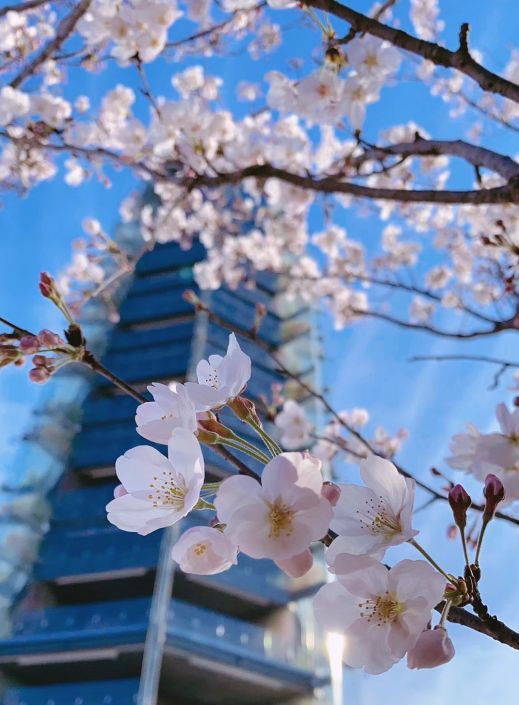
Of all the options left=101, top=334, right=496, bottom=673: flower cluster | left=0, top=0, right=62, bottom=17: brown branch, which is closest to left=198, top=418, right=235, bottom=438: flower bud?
left=101, top=334, right=496, bottom=673: flower cluster

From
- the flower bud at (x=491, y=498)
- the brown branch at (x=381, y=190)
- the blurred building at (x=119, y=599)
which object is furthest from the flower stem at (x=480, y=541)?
the blurred building at (x=119, y=599)

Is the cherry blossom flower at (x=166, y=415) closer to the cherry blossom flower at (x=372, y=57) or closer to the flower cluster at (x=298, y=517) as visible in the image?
the flower cluster at (x=298, y=517)

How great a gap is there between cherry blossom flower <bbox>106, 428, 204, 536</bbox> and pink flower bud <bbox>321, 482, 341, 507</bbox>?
10 centimetres

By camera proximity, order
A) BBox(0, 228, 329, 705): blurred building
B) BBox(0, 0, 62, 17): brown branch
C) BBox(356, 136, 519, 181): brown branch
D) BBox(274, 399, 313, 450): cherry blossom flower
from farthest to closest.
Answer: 1. BBox(0, 228, 329, 705): blurred building
2. BBox(274, 399, 313, 450): cherry blossom flower
3. BBox(0, 0, 62, 17): brown branch
4. BBox(356, 136, 519, 181): brown branch

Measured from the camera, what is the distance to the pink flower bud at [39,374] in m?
0.66

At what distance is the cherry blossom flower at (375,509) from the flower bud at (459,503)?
42 mm

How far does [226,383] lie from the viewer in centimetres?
55

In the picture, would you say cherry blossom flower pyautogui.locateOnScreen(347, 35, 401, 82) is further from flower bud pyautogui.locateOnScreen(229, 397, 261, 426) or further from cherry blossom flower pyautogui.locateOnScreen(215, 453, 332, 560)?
cherry blossom flower pyautogui.locateOnScreen(215, 453, 332, 560)

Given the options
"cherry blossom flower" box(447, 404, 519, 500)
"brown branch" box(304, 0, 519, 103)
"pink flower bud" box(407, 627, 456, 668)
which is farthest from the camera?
"brown branch" box(304, 0, 519, 103)

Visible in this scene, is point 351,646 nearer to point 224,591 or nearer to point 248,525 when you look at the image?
point 248,525

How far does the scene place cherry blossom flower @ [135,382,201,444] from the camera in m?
0.50

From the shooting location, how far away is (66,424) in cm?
1486

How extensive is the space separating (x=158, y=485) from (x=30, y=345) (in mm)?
201

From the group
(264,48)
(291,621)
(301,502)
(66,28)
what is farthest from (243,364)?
→ (291,621)
